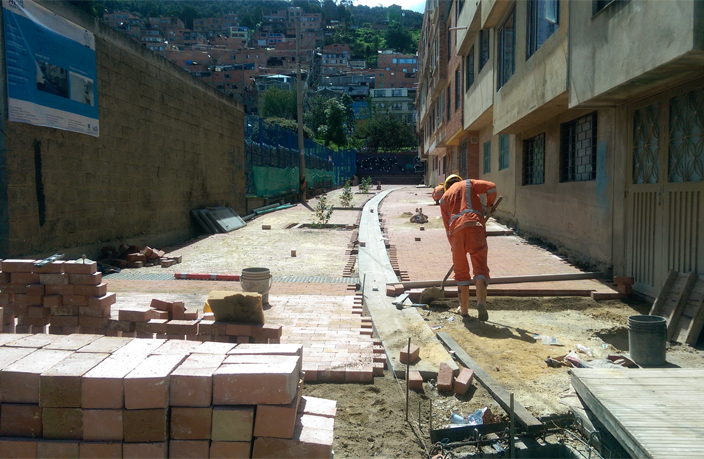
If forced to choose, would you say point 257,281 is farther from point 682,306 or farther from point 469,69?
point 469,69

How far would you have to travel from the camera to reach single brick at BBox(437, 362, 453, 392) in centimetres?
388

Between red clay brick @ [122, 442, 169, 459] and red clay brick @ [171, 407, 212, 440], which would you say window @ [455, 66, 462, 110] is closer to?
red clay brick @ [171, 407, 212, 440]

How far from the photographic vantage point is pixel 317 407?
290 centimetres

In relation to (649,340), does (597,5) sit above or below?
above

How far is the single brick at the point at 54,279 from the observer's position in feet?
15.8

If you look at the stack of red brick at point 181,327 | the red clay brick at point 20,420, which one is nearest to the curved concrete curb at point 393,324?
the stack of red brick at point 181,327

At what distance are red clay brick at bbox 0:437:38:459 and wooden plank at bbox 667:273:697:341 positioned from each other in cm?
542

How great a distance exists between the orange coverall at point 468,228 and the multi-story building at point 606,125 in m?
2.01

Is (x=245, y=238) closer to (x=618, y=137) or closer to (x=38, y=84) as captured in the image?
(x=38, y=84)

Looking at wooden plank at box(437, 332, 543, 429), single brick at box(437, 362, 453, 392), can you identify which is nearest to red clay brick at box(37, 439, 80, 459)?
single brick at box(437, 362, 453, 392)

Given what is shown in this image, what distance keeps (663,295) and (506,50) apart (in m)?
8.69

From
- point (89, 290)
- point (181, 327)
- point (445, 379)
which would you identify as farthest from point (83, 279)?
point (445, 379)

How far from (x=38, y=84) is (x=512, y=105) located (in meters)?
9.01

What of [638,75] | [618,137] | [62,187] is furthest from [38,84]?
[618,137]
